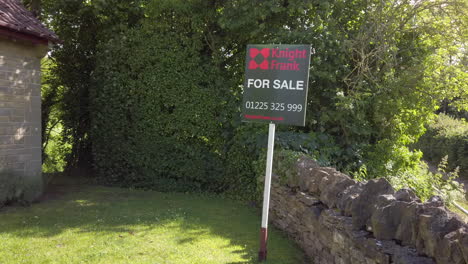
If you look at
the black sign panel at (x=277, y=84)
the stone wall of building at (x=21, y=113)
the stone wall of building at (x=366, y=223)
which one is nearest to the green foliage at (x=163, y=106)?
the stone wall of building at (x=21, y=113)

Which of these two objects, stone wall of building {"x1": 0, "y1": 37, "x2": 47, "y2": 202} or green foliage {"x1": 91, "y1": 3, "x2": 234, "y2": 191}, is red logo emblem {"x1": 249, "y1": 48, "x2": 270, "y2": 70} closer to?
green foliage {"x1": 91, "y1": 3, "x2": 234, "y2": 191}

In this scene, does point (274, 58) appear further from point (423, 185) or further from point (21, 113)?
point (423, 185)

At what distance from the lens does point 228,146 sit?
966 centimetres

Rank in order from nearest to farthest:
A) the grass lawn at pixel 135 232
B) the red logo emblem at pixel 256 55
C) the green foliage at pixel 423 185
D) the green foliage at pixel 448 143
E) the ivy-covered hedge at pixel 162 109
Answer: the red logo emblem at pixel 256 55 < the grass lawn at pixel 135 232 < the green foliage at pixel 423 185 < the ivy-covered hedge at pixel 162 109 < the green foliage at pixel 448 143

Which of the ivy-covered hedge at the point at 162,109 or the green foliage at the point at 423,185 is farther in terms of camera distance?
the ivy-covered hedge at the point at 162,109

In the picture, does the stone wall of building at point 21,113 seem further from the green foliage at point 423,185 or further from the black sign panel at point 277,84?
the green foliage at point 423,185

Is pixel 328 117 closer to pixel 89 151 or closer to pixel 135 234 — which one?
pixel 135 234

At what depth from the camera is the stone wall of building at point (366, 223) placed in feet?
10.3

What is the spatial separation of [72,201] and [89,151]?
3.88 metres

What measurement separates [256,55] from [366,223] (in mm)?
2502

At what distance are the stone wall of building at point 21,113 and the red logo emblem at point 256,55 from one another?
538cm

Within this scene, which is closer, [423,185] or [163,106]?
[423,185]

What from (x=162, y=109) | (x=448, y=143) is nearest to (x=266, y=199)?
(x=162, y=109)

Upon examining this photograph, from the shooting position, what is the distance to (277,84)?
5082 mm
